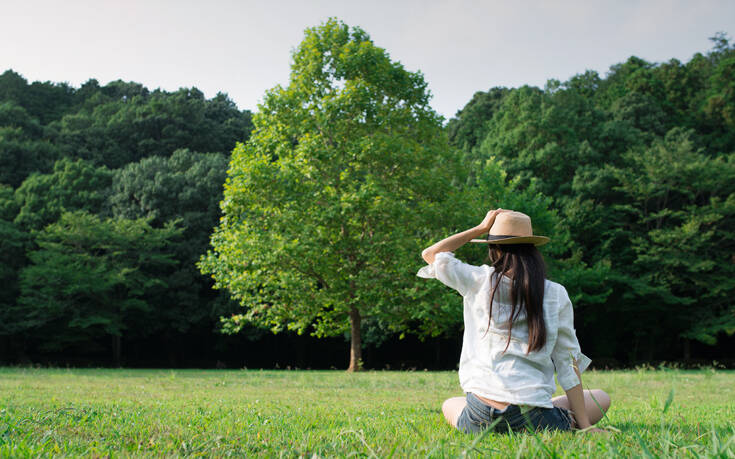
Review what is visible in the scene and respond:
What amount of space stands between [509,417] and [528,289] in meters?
0.71

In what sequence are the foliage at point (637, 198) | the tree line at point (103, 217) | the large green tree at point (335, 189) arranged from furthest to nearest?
the foliage at point (637, 198) < the tree line at point (103, 217) < the large green tree at point (335, 189)

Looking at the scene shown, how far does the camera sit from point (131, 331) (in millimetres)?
26828

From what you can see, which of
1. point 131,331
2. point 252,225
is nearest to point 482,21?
point 252,225

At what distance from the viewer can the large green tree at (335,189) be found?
16.4 m

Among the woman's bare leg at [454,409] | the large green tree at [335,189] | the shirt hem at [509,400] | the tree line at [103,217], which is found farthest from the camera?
the tree line at [103,217]

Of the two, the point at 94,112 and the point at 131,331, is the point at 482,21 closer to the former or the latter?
the point at 131,331

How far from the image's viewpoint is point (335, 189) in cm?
1705

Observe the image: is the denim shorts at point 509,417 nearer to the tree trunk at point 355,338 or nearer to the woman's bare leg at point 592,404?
the woman's bare leg at point 592,404

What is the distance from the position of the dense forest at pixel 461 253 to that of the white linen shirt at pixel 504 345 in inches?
610

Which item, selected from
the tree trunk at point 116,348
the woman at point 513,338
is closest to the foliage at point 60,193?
the tree trunk at point 116,348

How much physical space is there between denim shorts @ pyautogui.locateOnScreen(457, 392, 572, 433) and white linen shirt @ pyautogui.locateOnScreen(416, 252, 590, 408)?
0.05 meters

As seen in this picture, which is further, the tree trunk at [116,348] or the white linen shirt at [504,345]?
the tree trunk at [116,348]

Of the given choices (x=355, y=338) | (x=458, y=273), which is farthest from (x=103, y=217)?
(x=458, y=273)

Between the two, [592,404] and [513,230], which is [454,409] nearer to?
[592,404]
